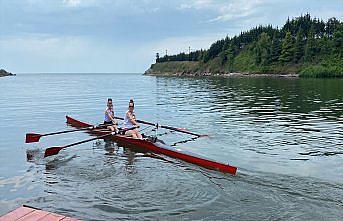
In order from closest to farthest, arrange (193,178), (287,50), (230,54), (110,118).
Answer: (193,178)
(110,118)
(287,50)
(230,54)

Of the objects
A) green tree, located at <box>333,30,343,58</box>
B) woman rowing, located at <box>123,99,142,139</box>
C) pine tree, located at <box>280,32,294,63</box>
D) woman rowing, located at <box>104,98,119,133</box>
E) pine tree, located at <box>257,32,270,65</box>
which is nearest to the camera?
woman rowing, located at <box>123,99,142,139</box>

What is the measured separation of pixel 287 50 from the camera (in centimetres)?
14525

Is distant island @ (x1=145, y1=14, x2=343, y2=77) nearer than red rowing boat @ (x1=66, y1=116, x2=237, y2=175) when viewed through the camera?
No

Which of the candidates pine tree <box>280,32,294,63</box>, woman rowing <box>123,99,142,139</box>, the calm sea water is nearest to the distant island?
pine tree <box>280,32,294,63</box>

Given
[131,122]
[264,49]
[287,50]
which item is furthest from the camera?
[264,49]

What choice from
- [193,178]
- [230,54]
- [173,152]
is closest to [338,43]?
[230,54]

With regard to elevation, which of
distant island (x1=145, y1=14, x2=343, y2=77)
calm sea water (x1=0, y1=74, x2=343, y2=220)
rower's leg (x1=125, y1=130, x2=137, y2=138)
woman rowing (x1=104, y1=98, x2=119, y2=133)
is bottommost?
calm sea water (x1=0, y1=74, x2=343, y2=220)

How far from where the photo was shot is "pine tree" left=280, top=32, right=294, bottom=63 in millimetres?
144625

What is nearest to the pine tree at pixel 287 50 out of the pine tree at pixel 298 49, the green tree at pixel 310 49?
the pine tree at pixel 298 49

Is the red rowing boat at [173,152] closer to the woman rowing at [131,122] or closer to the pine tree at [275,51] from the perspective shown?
the woman rowing at [131,122]

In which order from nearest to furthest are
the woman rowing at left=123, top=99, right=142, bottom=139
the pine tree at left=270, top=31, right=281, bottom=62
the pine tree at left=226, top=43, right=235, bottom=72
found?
the woman rowing at left=123, top=99, right=142, bottom=139, the pine tree at left=270, top=31, right=281, bottom=62, the pine tree at left=226, top=43, right=235, bottom=72

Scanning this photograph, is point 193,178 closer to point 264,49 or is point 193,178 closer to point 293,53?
point 293,53

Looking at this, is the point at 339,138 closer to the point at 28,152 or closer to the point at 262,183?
the point at 262,183

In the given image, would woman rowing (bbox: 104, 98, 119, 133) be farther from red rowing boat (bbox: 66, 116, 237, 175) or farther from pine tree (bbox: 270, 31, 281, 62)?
pine tree (bbox: 270, 31, 281, 62)
